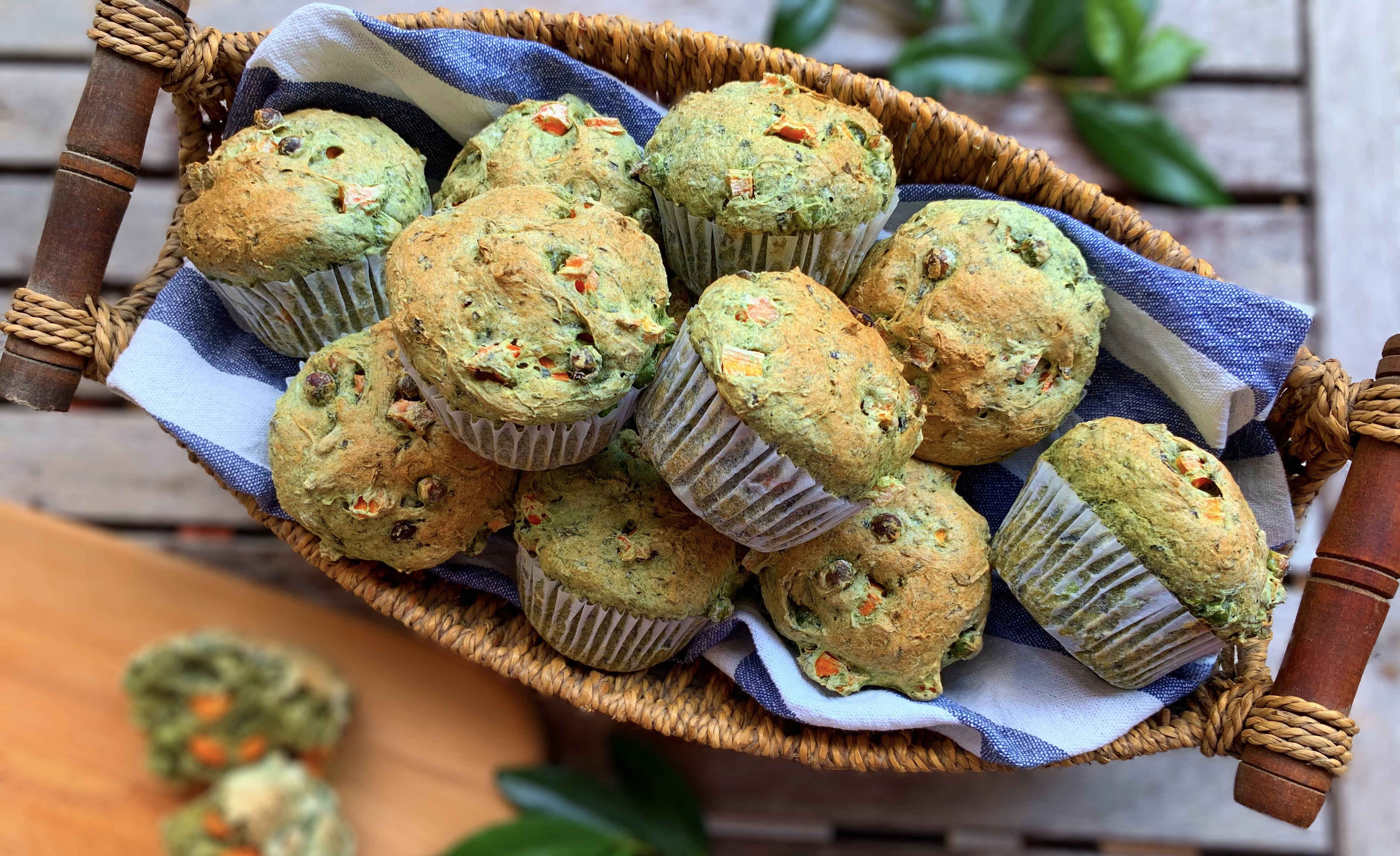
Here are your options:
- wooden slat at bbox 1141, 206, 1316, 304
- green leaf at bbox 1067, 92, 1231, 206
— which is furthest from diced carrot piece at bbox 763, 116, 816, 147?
wooden slat at bbox 1141, 206, 1316, 304

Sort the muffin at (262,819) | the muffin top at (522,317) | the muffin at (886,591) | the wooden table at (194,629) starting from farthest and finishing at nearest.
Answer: the wooden table at (194,629) → the muffin at (262,819) → the muffin at (886,591) → the muffin top at (522,317)

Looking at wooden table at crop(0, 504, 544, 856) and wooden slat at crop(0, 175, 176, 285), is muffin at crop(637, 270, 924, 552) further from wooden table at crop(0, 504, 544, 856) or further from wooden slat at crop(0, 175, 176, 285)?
wooden slat at crop(0, 175, 176, 285)

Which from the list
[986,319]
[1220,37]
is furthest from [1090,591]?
[1220,37]

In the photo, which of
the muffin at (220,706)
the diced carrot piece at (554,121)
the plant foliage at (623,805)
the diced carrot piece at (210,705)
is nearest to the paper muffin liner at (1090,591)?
the diced carrot piece at (554,121)

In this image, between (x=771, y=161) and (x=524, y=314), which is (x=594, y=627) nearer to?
(x=524, y=314)

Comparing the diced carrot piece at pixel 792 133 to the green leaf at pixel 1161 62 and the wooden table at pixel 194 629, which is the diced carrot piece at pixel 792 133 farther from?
the wooden table at pixel 194 629

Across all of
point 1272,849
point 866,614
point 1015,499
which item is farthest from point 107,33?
point 1272,849

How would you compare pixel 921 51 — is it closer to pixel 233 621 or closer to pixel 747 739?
pixel 747 739
